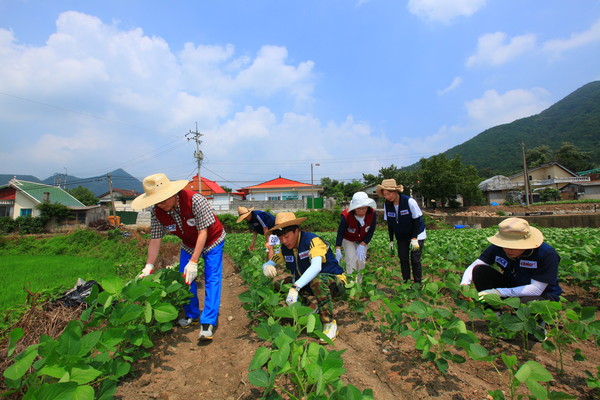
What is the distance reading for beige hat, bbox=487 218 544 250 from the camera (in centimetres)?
237

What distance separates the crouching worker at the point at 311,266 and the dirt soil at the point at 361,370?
32 centimetres

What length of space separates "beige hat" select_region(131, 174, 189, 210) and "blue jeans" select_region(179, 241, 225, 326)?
0.74m

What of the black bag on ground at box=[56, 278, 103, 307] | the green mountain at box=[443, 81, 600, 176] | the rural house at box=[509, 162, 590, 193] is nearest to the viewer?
the black bag on ground at box=[56, 278, 103, 307]

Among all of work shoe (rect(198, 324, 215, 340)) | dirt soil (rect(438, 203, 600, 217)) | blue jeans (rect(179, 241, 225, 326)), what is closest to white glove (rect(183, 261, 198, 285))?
blue jeans (rect(179, 241, 225, 326))

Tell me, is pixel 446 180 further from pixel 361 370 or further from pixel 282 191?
pixel 361 370

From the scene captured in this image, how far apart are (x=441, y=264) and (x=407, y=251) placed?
461 millimetres

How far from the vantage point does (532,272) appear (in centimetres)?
250

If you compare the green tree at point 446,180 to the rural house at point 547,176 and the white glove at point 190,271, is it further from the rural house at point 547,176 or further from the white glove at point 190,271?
the white glove at point 190,271

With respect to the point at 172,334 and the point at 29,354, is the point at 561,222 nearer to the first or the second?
the point at 172,334

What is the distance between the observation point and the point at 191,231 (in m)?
3.02

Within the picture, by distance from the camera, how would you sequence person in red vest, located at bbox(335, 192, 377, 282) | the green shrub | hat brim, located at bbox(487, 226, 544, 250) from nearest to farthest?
hat brim, located at bbox(487, 226, 544, 250), person in red vest, located at bbox(335, 192, 377, 282), the green shrub

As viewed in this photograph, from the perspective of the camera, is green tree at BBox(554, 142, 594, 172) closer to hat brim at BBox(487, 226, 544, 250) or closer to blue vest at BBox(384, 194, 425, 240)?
blue vest at BBox(384, 194, 425, 240)

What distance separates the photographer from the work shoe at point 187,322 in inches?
124

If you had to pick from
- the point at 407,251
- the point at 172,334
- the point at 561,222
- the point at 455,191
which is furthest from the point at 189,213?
the point at 455,191
